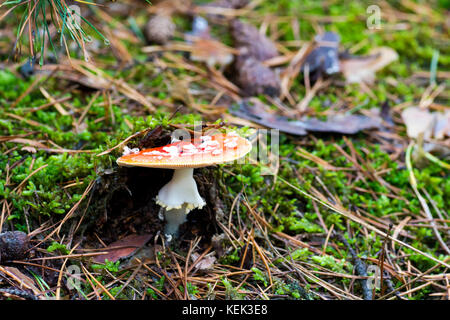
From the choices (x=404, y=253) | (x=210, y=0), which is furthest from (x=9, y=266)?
(x=210, y=0)

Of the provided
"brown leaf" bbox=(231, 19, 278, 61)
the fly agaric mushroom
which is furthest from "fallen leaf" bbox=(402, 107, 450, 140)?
the fly agaric mushroom

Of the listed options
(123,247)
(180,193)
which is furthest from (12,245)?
(180,193)

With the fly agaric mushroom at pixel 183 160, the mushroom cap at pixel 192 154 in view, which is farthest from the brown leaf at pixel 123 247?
the mushroom cap at pixel 192 154

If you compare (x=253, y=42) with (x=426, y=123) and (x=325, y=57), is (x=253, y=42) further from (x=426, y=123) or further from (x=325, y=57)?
(x=426, y=123)

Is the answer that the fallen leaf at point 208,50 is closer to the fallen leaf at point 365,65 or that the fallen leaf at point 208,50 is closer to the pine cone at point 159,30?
the pine cone at point 159,30

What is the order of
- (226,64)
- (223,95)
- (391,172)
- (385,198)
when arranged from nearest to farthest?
(385,198)
(391,172)
(223,95)
(226,64)

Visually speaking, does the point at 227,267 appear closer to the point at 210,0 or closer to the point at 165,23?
the point at 165,23
